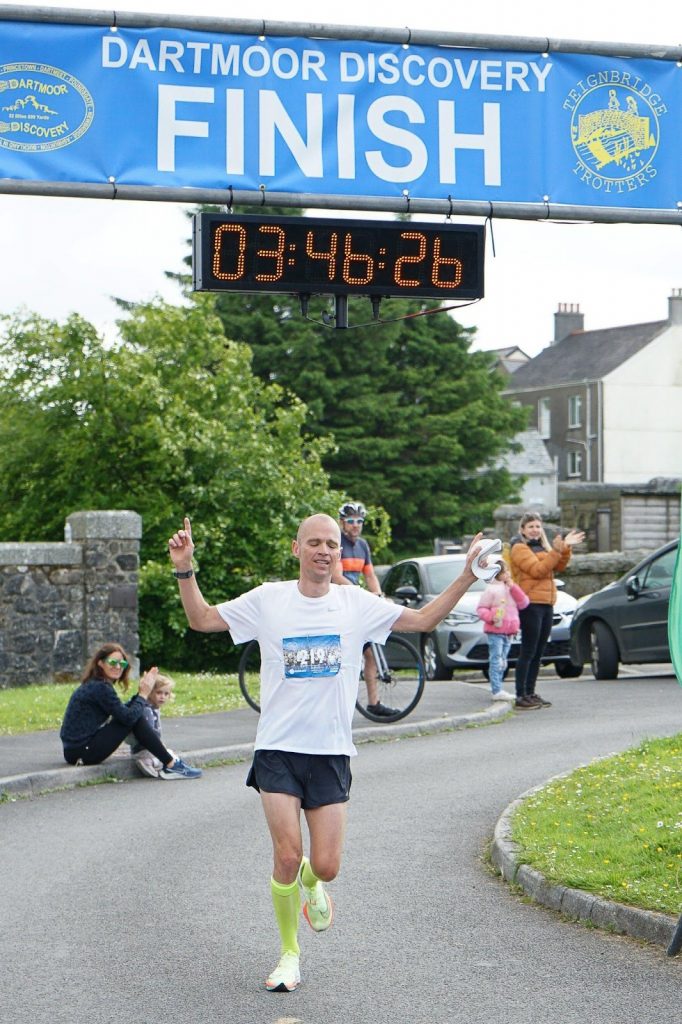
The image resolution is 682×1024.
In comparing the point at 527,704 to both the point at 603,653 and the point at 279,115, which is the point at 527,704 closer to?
the point at 603,653

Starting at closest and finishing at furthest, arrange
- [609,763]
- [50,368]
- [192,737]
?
[609,763] → [192,737] → [50,368]

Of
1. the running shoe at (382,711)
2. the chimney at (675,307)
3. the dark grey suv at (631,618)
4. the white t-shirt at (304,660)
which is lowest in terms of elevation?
the running shoe at (382,711)

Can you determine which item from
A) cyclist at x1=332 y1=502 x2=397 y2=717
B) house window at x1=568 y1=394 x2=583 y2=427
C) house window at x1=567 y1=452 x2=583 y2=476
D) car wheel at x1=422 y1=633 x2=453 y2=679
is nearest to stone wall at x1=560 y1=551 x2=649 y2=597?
car wheel at x1=422 y1=633 x2=453 y2=679

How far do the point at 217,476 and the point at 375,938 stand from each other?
23.7 m

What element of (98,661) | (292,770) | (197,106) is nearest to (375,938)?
(292,770)

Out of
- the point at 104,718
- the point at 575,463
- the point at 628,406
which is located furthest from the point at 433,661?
the point at 575,463

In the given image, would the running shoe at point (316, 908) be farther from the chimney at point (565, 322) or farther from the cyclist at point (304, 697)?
the chimney at point (565, 322)

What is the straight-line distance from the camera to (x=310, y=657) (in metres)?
6.54

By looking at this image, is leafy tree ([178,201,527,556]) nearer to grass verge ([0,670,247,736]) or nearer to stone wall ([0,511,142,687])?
stone wall ([0,511,142,687])

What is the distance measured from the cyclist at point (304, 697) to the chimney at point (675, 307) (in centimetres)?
7841

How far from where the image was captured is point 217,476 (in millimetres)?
30703

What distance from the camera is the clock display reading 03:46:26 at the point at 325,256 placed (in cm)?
1103

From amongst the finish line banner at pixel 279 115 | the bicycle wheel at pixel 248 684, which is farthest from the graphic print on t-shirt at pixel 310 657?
the bicycle wheel at pixel 248 684

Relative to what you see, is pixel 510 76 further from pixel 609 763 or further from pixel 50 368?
pixel 50 368
